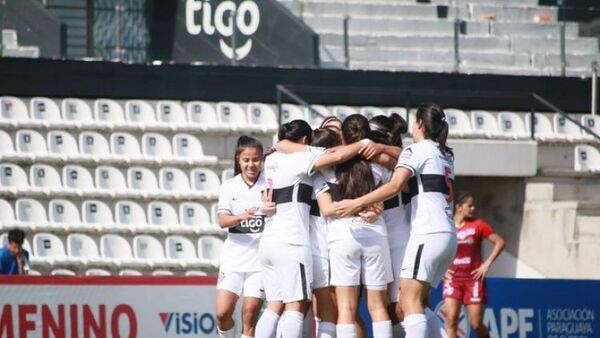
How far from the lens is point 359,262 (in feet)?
33.0

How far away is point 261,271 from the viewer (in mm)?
11359

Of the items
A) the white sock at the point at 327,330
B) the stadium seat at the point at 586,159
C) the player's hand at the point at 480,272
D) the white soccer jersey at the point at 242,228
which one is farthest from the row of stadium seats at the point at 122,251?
the white sock at the point at 327,330

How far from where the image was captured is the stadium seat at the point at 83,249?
58.3ft

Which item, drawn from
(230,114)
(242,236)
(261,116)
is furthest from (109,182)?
(242,236)

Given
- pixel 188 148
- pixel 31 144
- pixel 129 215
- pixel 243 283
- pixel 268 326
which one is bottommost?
pixel 268 326

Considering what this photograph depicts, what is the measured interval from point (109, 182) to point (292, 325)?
28.4ft

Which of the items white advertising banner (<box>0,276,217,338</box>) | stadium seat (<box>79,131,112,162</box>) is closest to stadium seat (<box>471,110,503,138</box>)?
stadium seat (<box>79,131,112,162</box>)

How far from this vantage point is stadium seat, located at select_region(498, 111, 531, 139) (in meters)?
19.4

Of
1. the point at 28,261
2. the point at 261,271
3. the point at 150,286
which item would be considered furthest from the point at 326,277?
the point at 28,261

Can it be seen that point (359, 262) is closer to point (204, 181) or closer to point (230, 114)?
point (204, 181)

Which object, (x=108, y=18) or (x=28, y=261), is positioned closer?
(x=28, y=261)

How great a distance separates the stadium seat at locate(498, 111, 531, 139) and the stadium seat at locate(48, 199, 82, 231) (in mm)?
5880

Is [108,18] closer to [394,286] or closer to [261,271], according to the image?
[261,271]

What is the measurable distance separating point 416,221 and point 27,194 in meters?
9.22
